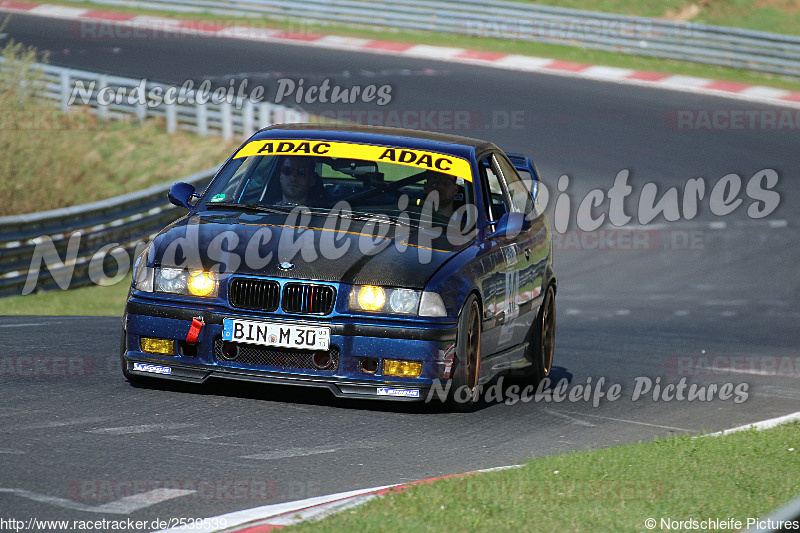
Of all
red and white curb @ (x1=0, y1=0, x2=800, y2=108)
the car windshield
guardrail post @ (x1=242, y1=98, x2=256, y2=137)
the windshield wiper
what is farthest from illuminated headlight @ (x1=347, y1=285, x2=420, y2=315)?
red and white curb @ (x1=0, y1=0, x2=800, y2=108)

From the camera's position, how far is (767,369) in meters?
11.3

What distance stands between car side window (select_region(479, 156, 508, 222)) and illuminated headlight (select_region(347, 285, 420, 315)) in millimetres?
1507

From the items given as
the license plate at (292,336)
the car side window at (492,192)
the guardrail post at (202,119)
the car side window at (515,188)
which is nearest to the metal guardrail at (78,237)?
the guardrail post at (202,119)

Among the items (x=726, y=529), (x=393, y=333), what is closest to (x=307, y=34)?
(x=393, y=333)

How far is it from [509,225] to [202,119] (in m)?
16.9

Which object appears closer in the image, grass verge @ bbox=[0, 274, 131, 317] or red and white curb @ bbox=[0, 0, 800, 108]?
grass verge @ bbox=[0, 274, 131, 317]

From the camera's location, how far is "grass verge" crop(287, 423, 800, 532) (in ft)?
16.1

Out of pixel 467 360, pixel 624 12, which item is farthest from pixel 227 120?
pixel 467 360

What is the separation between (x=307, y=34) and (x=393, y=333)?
26.7 metres

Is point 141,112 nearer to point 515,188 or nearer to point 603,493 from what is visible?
point 515,188

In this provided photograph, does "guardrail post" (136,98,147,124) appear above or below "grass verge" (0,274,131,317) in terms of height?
above

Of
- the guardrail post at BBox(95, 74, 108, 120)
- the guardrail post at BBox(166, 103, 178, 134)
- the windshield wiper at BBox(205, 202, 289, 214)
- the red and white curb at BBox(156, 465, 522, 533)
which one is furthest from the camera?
the guardrail post at BBox(95, 74, 108, 120)

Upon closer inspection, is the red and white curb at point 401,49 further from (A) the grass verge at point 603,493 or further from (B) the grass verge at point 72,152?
(A) the grass verge at point 603,493

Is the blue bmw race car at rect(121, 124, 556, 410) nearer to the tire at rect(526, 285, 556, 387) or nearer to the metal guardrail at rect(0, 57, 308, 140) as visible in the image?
the tire at rect(526, 285, 556, 387)
